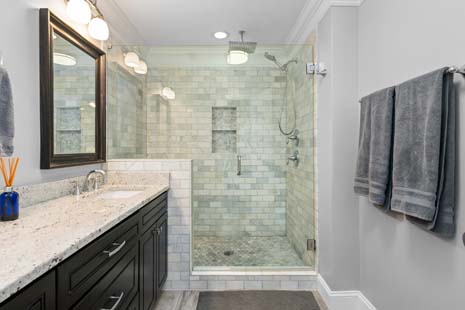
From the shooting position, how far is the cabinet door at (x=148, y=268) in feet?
5.45

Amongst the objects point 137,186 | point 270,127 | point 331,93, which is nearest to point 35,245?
point 137,186

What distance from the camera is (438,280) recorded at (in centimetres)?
124

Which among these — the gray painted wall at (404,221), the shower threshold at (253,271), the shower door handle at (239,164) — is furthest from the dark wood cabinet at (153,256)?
the gray painted wall at (404,221)

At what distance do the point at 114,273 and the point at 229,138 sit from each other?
2092 millimetres

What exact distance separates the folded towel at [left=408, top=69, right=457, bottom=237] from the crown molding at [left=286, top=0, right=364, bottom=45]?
3.92 feet

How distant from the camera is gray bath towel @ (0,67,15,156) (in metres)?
1.12

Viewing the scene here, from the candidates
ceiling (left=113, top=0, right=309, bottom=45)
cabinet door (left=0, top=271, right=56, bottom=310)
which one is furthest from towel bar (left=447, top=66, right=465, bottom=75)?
cabinet door (left=0, top=271, right=56, bottom=310)

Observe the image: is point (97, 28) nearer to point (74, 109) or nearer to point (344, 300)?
point (74, 109)

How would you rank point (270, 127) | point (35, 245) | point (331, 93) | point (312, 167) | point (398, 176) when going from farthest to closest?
point (270, 127) → point (312, 167) → point (331, 93) → point (398, 176) → point (35, 245)

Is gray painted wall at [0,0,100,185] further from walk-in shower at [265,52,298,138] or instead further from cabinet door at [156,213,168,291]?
walk-in shower at [265,52,298,138]

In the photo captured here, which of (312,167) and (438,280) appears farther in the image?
(312,167)

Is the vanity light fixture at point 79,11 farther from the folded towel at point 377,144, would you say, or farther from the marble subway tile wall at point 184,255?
the folded towel at point 377,144

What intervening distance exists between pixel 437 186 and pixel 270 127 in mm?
2060

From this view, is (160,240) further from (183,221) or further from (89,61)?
(89,61)
